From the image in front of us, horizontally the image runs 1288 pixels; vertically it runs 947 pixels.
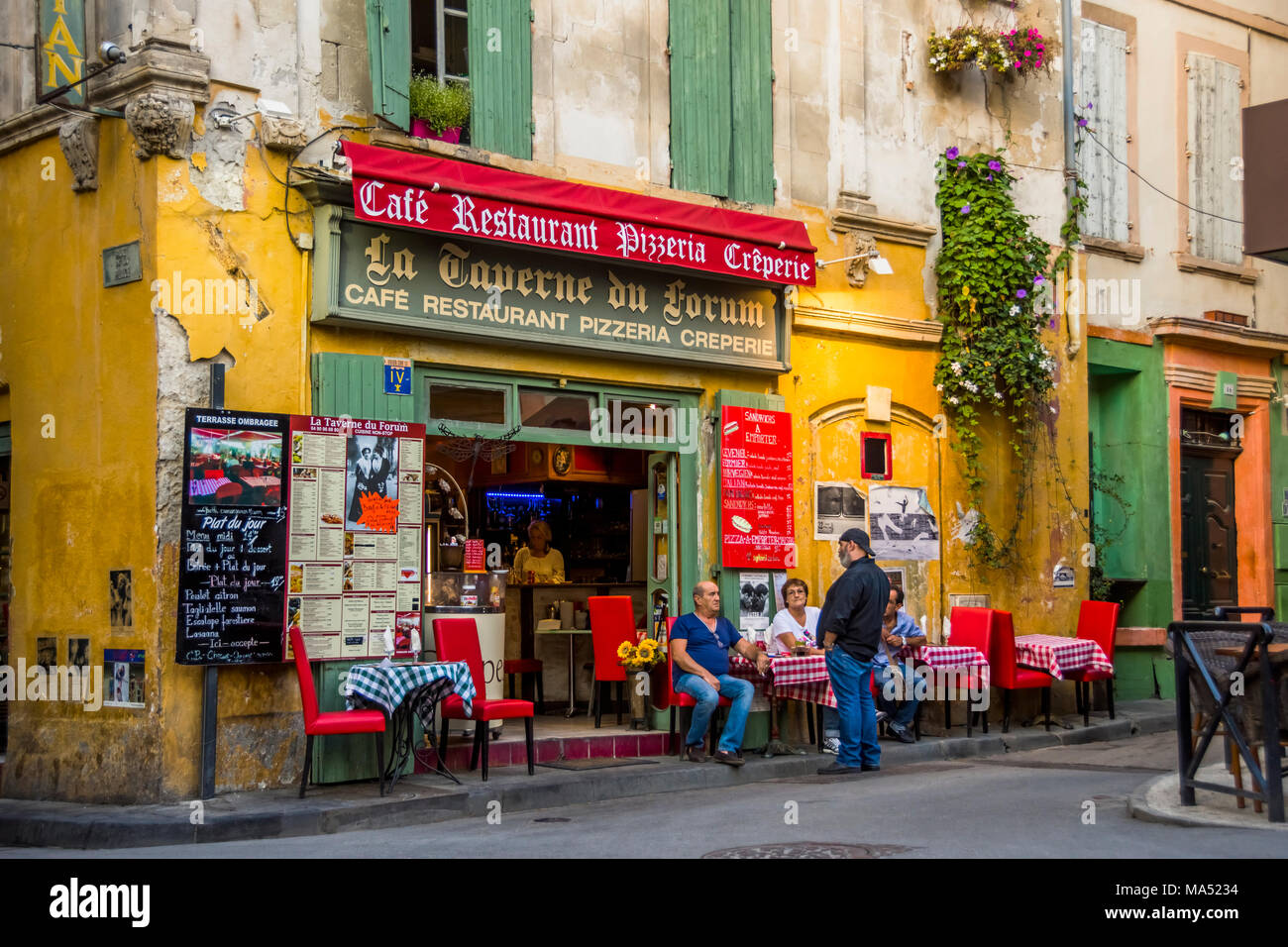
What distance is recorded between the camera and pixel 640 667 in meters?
12.6

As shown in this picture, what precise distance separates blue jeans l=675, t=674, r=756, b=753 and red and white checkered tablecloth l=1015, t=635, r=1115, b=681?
3516 mm

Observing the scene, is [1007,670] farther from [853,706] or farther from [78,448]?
[78,448]

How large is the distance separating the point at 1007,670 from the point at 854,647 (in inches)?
114

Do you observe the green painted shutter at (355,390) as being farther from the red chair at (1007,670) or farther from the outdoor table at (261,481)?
the red chair at (1007,670)

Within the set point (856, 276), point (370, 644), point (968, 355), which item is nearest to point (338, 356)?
point (370, 644)

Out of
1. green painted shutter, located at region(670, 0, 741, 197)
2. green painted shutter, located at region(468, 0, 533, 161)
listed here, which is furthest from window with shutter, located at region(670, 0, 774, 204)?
green painted shutter, located at region(468, 0, 533, 161)

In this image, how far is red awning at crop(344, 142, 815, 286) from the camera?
1110 centimetres

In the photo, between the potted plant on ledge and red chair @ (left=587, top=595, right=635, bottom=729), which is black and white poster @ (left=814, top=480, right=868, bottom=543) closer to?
red chair @ (left=587, top=595, right=635, bottom=729)

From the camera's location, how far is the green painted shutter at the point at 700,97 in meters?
13.6

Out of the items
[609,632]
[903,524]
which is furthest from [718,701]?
[903,524]

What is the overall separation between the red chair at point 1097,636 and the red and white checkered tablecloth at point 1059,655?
13cm

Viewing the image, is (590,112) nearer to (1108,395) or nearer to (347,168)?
(347,168)

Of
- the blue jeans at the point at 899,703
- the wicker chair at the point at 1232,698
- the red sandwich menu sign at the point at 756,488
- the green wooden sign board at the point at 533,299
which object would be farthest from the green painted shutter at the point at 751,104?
the wicker chair at the point at 1232,698

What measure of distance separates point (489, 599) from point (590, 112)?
13.5 feet
